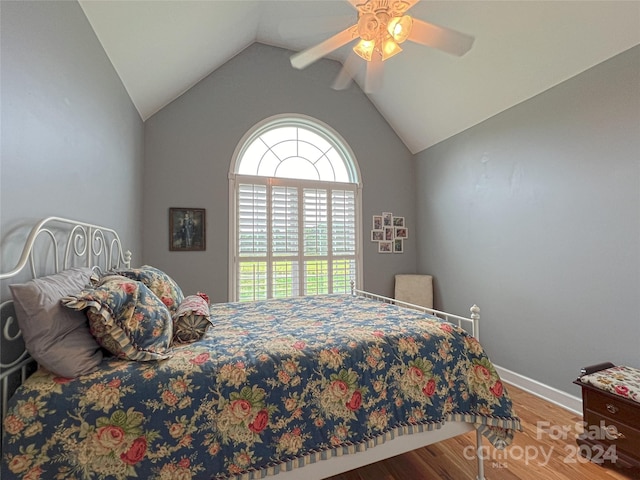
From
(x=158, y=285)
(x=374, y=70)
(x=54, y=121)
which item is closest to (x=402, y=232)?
(x=374, y=70)

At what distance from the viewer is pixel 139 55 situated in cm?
222

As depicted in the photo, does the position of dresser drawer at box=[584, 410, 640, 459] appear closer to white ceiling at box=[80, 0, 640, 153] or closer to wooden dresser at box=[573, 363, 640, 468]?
wooden dresser at box=[573, 363, 640, 468]

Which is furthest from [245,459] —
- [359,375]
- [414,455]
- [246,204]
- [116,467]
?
[246,204]

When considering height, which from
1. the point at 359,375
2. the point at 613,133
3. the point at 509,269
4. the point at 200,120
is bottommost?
the point at 359,375

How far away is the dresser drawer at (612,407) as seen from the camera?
163 cm

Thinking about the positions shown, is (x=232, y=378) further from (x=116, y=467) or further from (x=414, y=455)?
(x=414, y=455)

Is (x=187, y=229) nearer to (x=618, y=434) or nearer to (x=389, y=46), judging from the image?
(x=389, y=46)

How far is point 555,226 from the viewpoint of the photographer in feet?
8.09

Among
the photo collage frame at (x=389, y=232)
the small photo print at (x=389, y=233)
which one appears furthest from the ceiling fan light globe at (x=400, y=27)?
the small photo print at (x=389, y=233)

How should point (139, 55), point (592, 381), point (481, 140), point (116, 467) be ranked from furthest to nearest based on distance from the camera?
point (481, 140), point (139, 55), point (592, 381), point (116, 467)

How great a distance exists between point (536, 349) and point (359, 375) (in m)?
2.19

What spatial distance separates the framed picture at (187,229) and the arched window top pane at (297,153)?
2.43ft

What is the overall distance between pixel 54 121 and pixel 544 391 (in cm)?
391

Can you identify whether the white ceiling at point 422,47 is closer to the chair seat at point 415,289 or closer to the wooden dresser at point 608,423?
the chair seat at point 415,289
